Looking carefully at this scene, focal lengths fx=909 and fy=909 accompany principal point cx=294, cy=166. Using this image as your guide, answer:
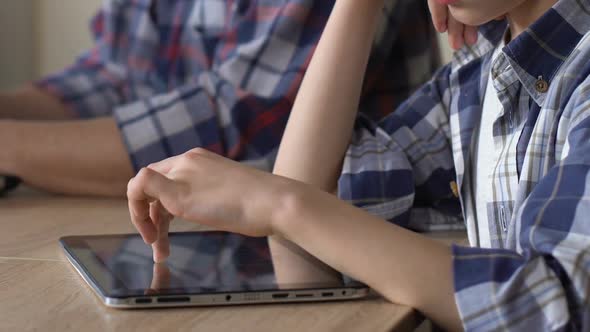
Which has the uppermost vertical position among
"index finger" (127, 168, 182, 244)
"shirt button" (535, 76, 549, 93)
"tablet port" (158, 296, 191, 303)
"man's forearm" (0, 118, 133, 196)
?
"shirt button" (535, 76, 549, 93)

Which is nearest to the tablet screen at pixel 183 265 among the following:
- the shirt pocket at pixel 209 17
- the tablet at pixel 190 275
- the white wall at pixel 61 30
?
the tablet at pixel 190 275

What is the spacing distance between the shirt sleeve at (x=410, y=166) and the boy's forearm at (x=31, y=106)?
854 millimetres

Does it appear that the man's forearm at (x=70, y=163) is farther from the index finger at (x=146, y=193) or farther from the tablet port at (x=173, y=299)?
the tablet port at (x=173, y=299)

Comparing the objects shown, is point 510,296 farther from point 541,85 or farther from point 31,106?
point 31,106

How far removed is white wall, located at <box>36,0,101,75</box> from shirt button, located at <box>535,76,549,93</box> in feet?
5.20

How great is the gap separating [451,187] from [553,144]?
0.85ft

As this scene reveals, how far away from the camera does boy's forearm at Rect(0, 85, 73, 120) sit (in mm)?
1751

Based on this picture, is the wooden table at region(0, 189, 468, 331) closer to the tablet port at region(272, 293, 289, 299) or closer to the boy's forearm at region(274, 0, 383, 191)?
the tablet port at region(272, 293, 289, 299)

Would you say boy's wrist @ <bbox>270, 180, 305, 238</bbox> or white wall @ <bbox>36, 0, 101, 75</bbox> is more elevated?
boy's wrist @ <bbox>270, 180, 305, 238</bbox>

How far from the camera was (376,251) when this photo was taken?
704mm

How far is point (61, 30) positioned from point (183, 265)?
1.64 m

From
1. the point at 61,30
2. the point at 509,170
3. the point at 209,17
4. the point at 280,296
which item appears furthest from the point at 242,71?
the point at 61,30

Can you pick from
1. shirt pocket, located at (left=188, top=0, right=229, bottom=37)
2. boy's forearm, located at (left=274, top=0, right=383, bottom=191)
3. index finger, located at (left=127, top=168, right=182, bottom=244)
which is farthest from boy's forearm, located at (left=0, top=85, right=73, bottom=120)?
index finger, located at (left=127, top=168, right=182, bottom=244)

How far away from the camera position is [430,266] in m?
0.69
